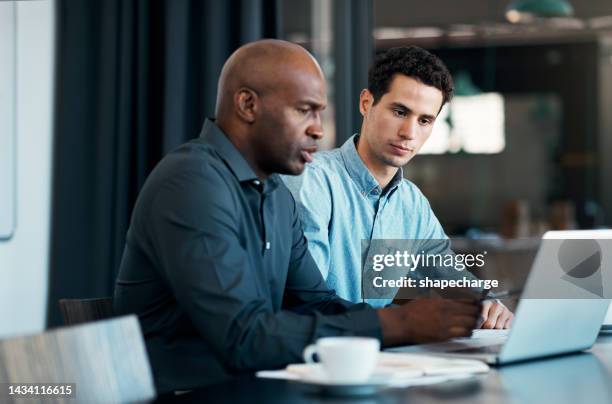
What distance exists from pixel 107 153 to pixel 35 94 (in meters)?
0.35

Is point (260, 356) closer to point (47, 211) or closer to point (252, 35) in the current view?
point (252, 35)

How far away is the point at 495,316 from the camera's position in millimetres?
2168

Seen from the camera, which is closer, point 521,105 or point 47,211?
point 47,211

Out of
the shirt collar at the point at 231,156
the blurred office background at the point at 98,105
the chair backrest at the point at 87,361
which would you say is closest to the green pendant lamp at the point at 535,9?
the blurred office background at the point at 98,105

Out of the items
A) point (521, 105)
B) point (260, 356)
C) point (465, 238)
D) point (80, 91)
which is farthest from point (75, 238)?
point (521, 105)

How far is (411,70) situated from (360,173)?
32 centimetres

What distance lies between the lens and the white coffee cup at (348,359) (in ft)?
4.58

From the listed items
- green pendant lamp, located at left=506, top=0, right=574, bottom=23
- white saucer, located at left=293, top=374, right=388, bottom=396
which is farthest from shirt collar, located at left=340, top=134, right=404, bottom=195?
green pendant lamp, located at left=506, top=0, right=574, bottom=23

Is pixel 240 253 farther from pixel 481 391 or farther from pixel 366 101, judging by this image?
pixel 366 101

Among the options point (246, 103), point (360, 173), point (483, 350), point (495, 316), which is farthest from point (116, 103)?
point (483, 350)

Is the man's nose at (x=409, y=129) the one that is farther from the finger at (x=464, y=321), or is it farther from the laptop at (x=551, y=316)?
the finger at (x=464, y=321)

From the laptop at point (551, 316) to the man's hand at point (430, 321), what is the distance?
62mm

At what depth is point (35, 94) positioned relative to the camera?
12.9 ft

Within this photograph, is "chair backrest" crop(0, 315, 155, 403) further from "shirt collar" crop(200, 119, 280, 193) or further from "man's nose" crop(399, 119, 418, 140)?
"man's nose" crop(399, 119, 418, 140)
